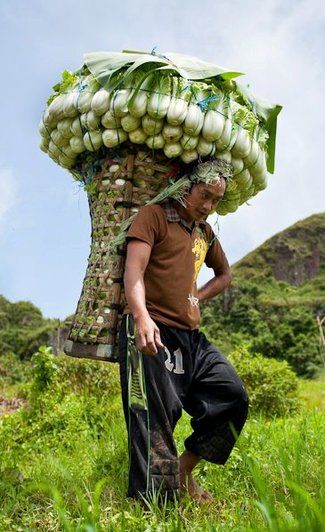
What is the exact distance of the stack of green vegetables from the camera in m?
2.82

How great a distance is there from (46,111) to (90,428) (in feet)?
11.1

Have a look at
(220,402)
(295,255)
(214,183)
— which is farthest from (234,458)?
(295,255)

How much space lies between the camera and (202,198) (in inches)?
118

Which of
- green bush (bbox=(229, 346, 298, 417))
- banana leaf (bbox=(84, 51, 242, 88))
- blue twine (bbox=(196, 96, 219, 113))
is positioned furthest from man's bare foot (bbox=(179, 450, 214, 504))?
green bush (bbox=(229, 346, 298, 417))

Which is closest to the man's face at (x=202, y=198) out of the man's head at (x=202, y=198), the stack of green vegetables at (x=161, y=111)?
the man's head at (x=202, y=198)

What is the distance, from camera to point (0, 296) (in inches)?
1256

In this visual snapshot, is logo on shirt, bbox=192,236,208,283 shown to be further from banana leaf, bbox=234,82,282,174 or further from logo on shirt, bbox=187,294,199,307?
banana leaf, bbox=234,82,282,174

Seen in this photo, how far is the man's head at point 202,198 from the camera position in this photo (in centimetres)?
295

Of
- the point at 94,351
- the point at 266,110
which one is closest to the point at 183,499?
the point at 94,351

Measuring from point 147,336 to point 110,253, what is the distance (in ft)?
2.03

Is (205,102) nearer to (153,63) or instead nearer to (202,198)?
(153,63)

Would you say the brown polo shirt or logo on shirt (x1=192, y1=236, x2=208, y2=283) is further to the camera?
logo on shirt (x1=192, y1=236, x2=208, y2=283)

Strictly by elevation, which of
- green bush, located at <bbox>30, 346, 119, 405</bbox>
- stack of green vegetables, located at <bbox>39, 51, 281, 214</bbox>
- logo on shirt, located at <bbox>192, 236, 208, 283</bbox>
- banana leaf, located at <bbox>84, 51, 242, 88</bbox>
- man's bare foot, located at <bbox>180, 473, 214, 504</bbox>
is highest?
banana leaf, located at <bbox>84, 51, 242, 88</bbox>

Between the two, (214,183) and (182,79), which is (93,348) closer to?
(214,183)
